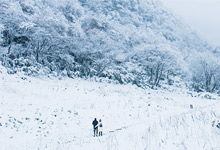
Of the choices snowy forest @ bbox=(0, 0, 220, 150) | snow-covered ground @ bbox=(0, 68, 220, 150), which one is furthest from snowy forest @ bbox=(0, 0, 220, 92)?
snow-covered ground @ bbox=(0, 68, 220, 150)

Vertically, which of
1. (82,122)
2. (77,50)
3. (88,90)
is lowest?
(88,90)

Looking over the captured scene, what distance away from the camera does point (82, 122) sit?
16.5 m

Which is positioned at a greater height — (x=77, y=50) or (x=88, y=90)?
(x=77, y=50)

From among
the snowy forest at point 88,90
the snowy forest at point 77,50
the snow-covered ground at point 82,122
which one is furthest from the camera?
the snowy forest at point 77,50

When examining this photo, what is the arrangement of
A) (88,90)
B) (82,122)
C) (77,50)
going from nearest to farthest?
(82,122)
(88,90)
(77,50)

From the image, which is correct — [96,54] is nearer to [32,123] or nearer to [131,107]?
[131,107]

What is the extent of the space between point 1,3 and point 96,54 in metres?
13.7

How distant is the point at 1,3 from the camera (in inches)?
1164

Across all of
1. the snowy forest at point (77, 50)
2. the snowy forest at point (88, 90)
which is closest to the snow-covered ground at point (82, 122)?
the snowy forest at point (88, 90)

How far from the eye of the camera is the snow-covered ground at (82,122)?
11.6m

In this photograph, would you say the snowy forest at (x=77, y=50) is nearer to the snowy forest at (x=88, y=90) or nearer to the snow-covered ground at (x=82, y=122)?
the snowy forest at (x=88, y=90)

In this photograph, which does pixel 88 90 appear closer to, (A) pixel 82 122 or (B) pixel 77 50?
(A) pixel 82 122

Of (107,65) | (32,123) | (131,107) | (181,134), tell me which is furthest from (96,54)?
(181,134)

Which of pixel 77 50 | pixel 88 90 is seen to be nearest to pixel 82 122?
pixel 88 90
